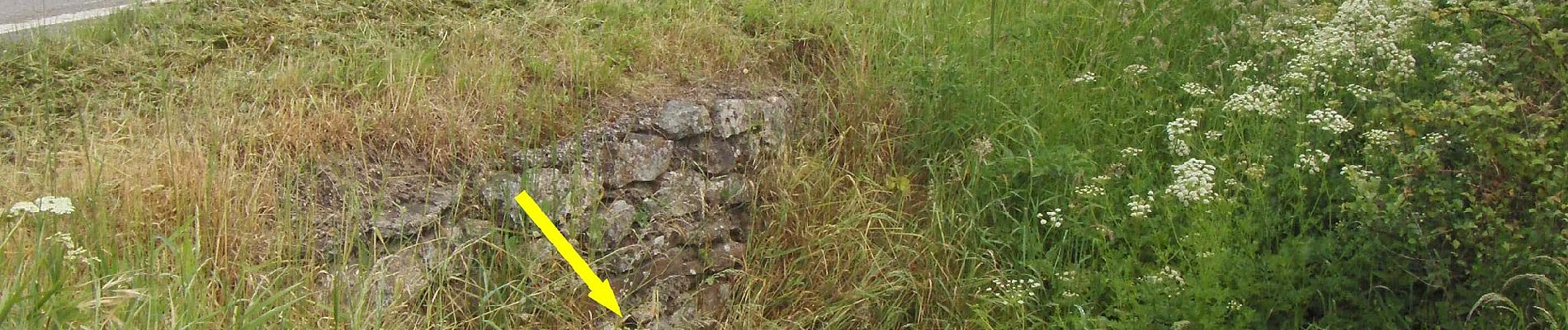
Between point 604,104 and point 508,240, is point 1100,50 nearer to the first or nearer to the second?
point 604,104

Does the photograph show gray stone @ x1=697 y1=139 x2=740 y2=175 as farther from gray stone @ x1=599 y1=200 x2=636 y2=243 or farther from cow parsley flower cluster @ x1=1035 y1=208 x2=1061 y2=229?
cow parsley flower cluster @ x1=1035 y1=208 x2=1061 y2=229

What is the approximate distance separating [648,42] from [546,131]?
2.29ft

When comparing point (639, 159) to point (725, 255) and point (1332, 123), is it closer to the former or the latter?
point (725, 255)

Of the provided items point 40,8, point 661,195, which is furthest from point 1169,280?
point 40,8

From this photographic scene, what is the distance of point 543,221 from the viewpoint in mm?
3791

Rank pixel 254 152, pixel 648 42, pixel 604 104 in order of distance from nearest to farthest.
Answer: pixel 254 152, pixel 604 104, pixel 648 42

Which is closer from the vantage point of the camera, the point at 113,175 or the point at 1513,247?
the point at 1513,247

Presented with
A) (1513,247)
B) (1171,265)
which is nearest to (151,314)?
(1171,265)

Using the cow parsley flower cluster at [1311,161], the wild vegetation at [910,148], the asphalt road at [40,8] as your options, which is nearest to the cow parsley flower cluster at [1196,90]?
the wild vegetation at [910,148]

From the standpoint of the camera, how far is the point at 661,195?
432 cm

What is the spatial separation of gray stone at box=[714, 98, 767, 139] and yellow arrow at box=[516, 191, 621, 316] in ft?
2.95

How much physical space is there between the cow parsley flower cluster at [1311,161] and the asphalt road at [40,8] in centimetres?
455

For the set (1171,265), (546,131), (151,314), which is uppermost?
(151,314)

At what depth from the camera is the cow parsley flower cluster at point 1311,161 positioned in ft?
12.6
